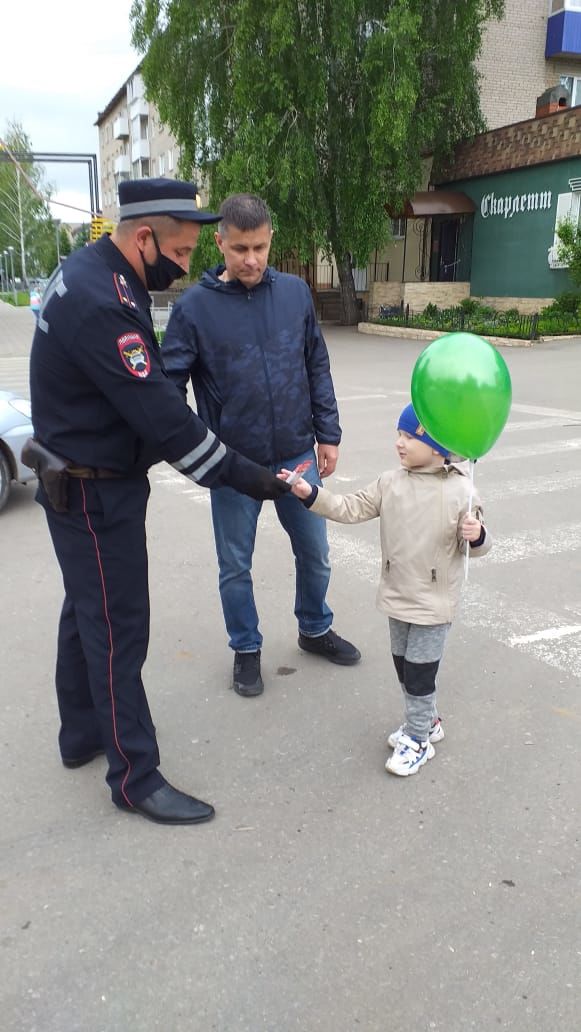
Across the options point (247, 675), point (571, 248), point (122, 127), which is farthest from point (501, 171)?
point (122, 127)

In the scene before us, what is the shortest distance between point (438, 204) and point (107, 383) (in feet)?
83.1

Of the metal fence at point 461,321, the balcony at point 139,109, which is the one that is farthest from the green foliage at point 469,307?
the balcony at point 139,109

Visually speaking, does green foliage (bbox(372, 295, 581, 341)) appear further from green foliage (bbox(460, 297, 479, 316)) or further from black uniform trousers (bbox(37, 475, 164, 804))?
black uniform trousers (bbox(37, 475, 164, 804))

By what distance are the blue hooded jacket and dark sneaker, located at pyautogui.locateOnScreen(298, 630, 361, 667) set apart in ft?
3.20

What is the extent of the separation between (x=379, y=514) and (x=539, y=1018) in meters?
1.63

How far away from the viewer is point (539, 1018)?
209 cm

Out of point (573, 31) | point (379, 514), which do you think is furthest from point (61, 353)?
point (573, 31)

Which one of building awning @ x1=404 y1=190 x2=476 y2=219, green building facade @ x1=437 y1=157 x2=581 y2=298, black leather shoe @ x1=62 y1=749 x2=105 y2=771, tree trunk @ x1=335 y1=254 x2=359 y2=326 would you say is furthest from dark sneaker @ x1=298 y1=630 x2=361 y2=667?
building awning @ x1=404 y1=190 x2=476 y2=219

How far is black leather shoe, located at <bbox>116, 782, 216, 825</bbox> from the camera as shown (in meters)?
2.87

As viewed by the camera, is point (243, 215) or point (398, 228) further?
point (398, 228)

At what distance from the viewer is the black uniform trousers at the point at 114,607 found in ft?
8.83

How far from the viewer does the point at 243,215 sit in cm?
327

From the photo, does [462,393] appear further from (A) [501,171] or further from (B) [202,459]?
(A) [501,171]

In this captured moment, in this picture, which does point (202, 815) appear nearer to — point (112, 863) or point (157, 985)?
point (112, 863)
